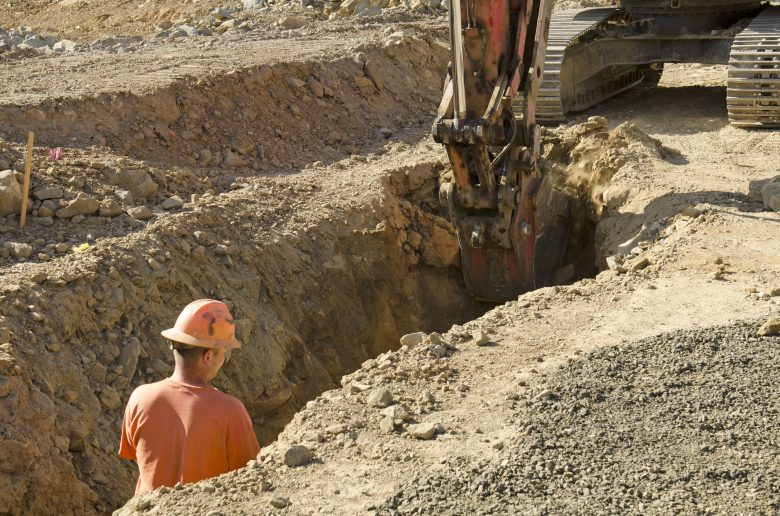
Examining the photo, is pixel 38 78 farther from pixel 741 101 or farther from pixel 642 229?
pixel 741 101

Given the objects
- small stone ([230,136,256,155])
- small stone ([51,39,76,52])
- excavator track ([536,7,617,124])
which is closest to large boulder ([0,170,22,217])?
small stone ([230,136,256,155])

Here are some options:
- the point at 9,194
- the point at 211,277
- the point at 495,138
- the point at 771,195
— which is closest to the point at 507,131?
the point at 495,138

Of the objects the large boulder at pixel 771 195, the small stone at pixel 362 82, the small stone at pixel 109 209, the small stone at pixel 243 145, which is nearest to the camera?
the small stone at pixel 109 209

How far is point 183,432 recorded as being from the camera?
471 cm

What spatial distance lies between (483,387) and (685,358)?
3.53ft

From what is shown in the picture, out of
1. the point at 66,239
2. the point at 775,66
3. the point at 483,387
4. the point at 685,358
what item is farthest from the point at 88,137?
the point at 775,66

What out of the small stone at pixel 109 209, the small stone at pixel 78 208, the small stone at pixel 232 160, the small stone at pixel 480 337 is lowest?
the small stone at pixel 480 337

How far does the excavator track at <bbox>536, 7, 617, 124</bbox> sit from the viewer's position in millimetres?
12352

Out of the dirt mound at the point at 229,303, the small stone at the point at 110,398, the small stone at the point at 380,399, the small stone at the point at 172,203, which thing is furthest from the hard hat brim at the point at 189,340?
the small stone at the point at 172,203

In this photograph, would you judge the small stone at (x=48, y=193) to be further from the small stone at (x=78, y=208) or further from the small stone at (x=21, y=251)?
the small stone at (x=21, y=251)

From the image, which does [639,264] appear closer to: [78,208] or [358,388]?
[358,388]

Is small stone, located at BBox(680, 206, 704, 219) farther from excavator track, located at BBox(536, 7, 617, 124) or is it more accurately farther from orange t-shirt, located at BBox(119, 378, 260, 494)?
orange t-shirt, located at BBox(119, 378, 260, 494)

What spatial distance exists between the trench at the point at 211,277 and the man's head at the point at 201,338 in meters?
2.15

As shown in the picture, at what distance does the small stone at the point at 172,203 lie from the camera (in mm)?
8914
